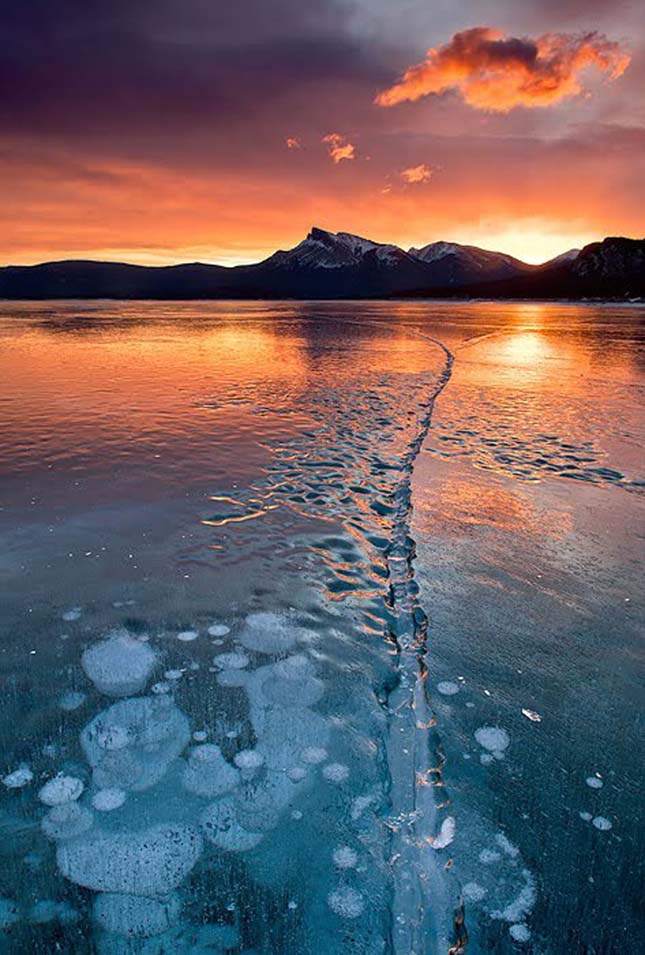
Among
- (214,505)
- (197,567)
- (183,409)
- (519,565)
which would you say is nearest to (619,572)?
(519,565)

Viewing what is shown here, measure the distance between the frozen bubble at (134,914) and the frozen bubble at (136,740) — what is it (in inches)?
26.6

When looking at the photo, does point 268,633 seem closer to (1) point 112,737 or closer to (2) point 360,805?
(1) point 112,737

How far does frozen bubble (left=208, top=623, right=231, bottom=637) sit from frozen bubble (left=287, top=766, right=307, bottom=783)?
1.64 meters

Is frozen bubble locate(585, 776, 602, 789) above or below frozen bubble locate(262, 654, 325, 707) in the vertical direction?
above

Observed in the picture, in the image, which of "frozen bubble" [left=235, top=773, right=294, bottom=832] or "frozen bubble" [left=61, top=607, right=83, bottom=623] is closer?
"frozen bubble" [left=235, top=773, right=294, bottom=832]

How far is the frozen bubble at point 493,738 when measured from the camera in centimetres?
367

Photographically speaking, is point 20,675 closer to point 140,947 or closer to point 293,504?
point 140,947

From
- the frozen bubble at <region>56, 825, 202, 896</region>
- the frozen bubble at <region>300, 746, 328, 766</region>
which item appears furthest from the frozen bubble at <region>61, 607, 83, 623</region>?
the frozen bubble at <region>300, 746, 328, 766</region>

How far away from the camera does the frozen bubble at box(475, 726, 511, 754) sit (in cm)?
367

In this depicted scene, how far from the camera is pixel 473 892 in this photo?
2.78m

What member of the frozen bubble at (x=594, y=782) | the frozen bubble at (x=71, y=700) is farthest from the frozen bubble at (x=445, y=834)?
the frozen bubble at (x=71, y=700)

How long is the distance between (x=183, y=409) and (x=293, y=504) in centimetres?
728

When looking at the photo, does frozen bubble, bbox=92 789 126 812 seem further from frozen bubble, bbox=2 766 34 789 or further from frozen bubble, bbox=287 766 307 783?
frozen bubble, bbox=287 766 307 783

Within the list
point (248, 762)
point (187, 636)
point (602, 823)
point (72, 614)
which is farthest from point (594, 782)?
point (72, 614)
